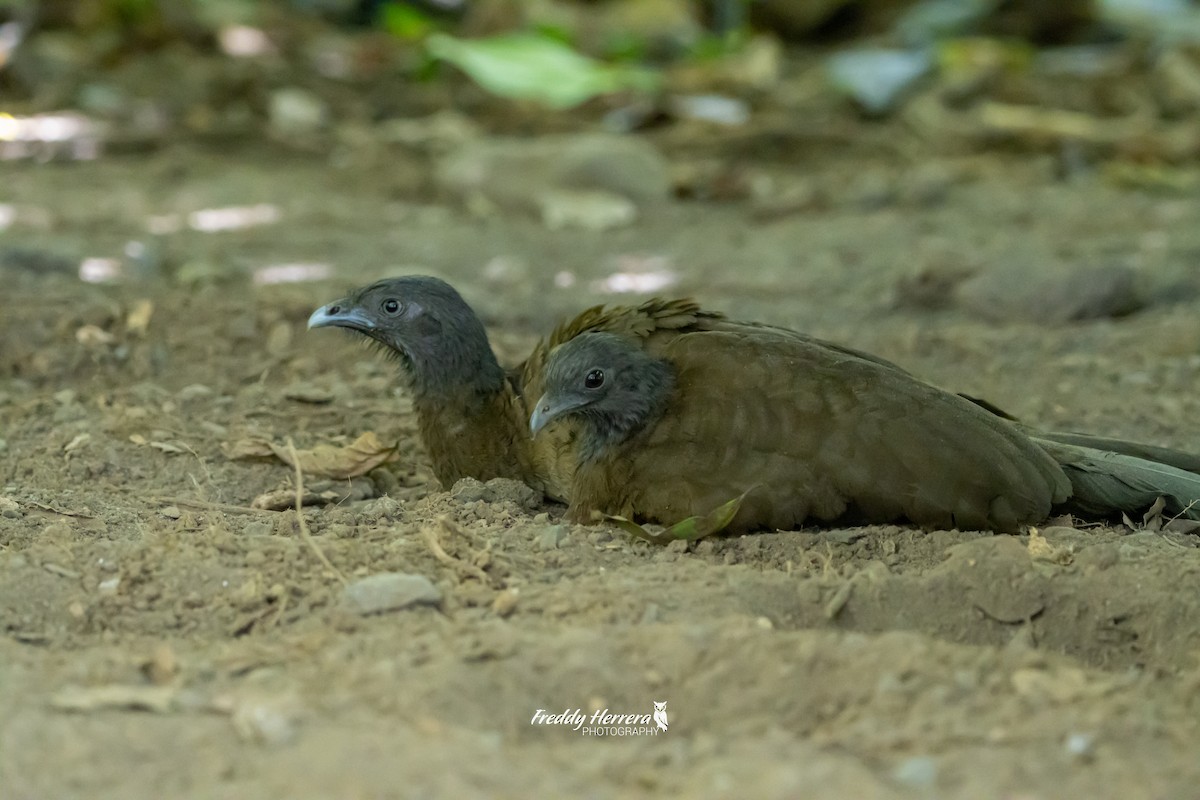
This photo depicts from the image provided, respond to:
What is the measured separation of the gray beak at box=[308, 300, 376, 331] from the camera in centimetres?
473

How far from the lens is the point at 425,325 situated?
15.5 feet

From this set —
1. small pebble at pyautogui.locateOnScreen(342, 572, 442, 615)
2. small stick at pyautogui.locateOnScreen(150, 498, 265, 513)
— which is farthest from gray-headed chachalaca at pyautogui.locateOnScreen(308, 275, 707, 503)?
small pebble at pyautogui.locateOnScreen(342, 572, 442, 615)

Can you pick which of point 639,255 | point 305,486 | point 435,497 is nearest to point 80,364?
point 305,486

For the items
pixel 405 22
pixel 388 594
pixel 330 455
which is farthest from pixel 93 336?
pixel 405 22

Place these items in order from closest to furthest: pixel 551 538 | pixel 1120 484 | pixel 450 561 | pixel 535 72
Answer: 1. pixel 450 561
2. pixel 551 538
3. pixel 1120 484
4. pixel 535 72

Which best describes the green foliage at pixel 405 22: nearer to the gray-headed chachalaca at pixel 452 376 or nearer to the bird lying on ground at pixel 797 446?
the gray-headed chachalaca at pixel 452 376

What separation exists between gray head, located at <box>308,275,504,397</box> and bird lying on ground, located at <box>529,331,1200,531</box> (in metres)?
0.58

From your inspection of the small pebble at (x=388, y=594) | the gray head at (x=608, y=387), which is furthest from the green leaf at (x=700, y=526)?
the small pebble at (x=388, y=594)

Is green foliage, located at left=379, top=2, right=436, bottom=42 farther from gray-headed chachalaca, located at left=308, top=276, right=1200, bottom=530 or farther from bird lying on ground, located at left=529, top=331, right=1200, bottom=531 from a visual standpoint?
bird lying on ground, located at left=529, top=331, right=1200, bottom=531

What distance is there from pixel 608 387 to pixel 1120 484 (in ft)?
5.09

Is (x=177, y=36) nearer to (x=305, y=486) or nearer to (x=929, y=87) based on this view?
(x=929, y=87)

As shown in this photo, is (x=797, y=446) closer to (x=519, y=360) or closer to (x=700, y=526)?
(x=700, y=526)

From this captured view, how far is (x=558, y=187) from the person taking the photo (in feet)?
30.5

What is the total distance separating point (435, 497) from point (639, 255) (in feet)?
13.5
